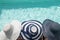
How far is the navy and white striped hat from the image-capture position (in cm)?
94

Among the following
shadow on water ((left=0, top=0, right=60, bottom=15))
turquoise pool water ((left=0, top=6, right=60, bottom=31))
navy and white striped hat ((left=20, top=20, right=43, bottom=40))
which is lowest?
navy and white striped hat ((left=20, top=20, right=43, bottom=40))

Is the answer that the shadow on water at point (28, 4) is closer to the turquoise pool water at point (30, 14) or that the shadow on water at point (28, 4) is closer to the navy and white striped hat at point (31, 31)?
the turquoise pool water at point (30, 14)

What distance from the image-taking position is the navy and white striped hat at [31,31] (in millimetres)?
939

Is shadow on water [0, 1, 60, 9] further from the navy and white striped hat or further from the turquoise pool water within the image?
the navy and white striped hat

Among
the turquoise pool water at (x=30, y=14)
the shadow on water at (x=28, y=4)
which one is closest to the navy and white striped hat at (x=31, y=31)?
the turquoise pool water at (x=30, y=14)

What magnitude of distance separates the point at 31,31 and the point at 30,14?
599mm

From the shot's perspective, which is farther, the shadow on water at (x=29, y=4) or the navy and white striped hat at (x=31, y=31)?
the shadow on water at (x=29, y=4)

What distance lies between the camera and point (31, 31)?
3.08 feet

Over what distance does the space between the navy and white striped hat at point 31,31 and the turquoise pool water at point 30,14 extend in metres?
0.50

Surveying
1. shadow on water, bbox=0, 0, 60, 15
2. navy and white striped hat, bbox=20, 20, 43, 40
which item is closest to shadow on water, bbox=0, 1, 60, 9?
shadow on water, bbox=0, 0, 60, 15

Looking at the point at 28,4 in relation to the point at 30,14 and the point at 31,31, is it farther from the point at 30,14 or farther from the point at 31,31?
the point at 31,31

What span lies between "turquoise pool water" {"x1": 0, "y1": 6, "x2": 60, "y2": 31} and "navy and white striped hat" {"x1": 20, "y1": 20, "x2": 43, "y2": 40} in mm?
504

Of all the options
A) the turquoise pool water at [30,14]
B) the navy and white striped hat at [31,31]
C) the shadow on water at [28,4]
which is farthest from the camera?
the shadow on water at [28,4]

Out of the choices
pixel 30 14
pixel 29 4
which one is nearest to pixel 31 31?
pixel 30 14
